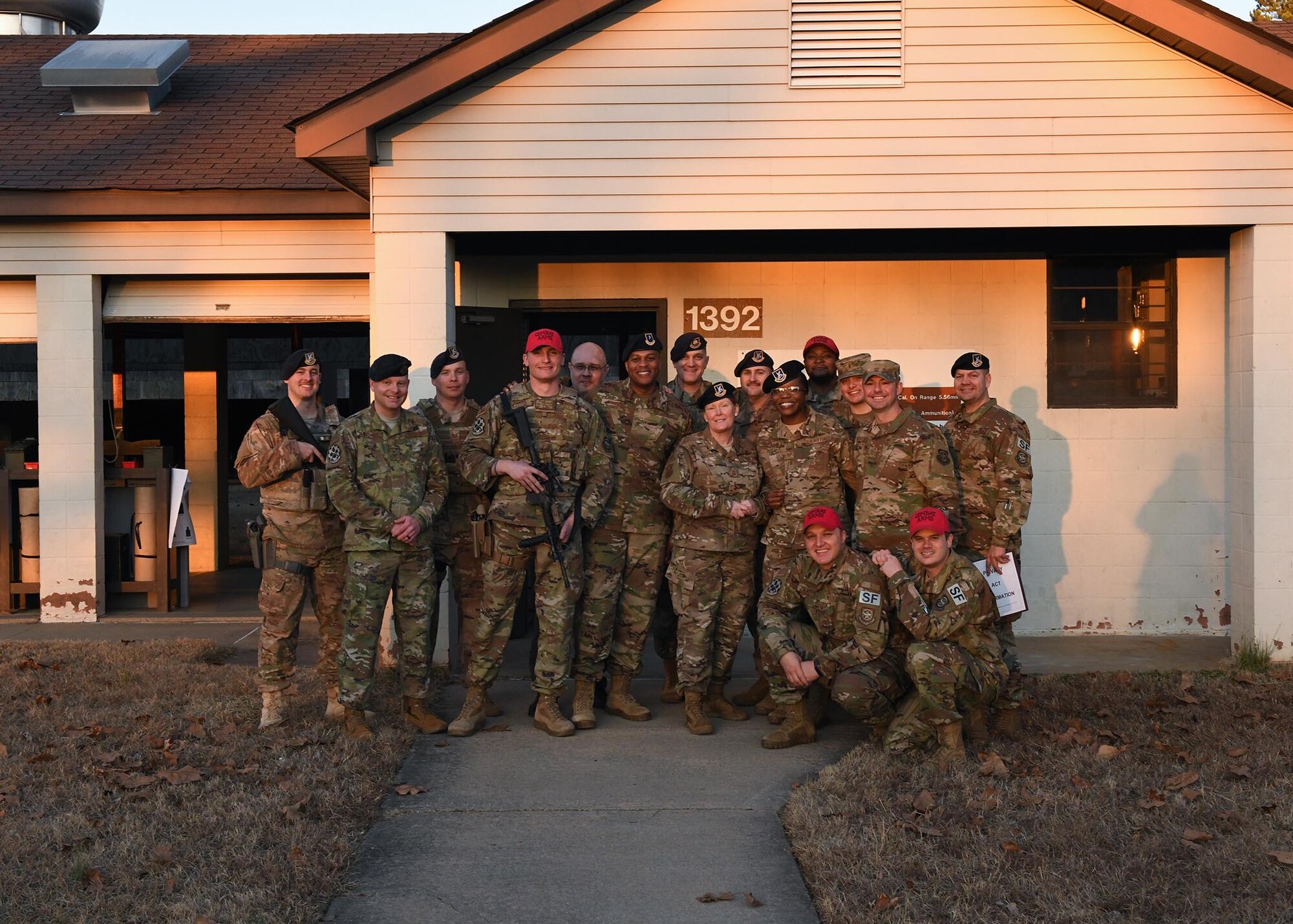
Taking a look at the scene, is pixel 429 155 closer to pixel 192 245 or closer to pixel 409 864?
pixel 192 245

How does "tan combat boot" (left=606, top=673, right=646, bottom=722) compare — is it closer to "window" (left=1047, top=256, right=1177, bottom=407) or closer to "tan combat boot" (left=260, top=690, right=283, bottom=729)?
"tan combat boot" (left=260, top=690, right=283, bottom=729)

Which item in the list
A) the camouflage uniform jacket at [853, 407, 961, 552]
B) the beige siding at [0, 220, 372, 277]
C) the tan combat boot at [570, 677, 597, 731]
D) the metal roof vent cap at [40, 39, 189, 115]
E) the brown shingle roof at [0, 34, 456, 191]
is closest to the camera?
the camouflage uniform jacket at [853, 407, 961, 552]

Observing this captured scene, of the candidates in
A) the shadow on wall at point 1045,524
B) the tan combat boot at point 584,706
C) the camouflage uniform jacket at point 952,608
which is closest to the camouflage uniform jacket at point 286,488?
the tan combat boot at point 584,706

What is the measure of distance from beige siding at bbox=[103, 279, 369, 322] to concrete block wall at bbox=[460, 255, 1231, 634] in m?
1.14

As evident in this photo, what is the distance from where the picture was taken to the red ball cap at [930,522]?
550cm

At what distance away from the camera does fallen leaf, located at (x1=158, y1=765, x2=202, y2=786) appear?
5.24 m

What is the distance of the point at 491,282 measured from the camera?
354 inches

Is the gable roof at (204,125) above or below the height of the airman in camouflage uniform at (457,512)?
above

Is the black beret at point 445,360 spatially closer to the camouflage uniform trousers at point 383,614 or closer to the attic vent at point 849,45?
the camouflage uniform trousers at point 383,614

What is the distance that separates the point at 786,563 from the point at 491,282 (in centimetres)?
386

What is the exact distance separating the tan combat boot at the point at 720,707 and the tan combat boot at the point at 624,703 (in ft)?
1.11

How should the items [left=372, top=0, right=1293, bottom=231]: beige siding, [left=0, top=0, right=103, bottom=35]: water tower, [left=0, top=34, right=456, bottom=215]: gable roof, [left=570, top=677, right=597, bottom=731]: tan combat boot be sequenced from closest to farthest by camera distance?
[left=570, top=677, right=597, bottom=731]: tan combat boot
[left=372, top=0, right=1293, bottom=231]: beige siding
[left=0, top=34, right=456, bottom=215]: gable roof
[left=0, top=0, right=103, bottom=35]: water tower

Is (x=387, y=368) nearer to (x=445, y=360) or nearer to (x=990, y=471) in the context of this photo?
(x=445, y=360)

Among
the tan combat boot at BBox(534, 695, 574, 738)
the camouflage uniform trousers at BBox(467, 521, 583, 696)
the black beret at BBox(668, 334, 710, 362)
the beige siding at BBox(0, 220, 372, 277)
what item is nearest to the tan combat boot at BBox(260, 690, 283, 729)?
the camouflage uniform trousers at BBox(467, 521, 583, 696)
